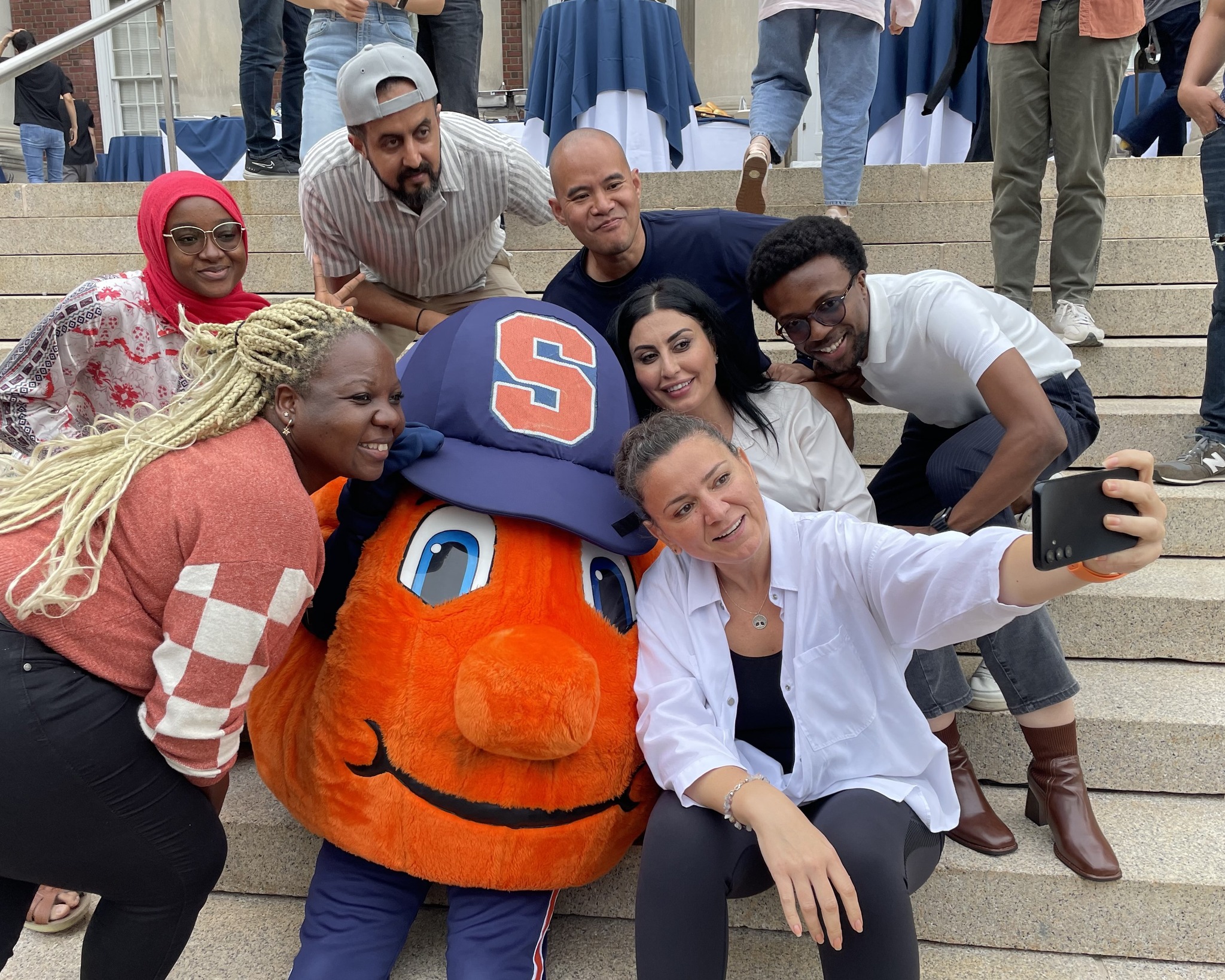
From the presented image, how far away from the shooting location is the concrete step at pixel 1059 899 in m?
2.12

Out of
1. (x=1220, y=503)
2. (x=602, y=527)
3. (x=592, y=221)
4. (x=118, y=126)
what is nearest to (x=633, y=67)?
(x=592, y=221)

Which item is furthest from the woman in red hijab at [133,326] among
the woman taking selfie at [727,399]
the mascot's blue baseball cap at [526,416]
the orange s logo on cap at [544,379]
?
the woman taking selfie at [727,399]

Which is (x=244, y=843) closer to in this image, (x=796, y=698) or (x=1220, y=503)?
(x=796, y=698)

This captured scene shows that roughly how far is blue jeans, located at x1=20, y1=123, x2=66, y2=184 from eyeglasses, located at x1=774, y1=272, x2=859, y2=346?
943cm

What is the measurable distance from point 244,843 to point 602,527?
1211 mm

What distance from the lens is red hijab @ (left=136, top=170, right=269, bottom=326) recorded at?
255 cm

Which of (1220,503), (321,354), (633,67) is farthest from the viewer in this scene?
(633,67)

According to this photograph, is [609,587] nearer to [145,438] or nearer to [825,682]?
[825,682]

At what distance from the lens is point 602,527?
2.00 meters

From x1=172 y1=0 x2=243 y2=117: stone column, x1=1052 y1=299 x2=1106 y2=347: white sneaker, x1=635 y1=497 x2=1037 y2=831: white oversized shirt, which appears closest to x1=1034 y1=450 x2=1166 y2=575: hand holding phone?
x1=635 y1=497 x2=1037 y2=831: white oversized shirt

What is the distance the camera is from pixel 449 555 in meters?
2.00

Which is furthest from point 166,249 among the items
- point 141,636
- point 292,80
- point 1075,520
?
point 292,80

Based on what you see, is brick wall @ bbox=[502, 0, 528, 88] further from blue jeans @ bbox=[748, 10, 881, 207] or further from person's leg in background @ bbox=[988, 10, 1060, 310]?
person's leg in background @ bbox=[988, 10, 1060, 310]

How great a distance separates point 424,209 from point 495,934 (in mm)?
2086
